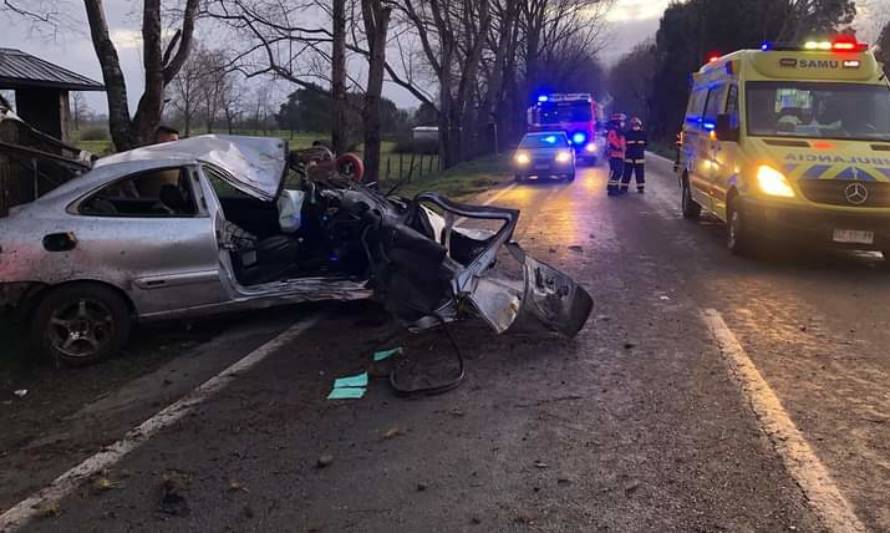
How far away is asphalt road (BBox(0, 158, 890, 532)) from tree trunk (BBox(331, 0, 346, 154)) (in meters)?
11.0

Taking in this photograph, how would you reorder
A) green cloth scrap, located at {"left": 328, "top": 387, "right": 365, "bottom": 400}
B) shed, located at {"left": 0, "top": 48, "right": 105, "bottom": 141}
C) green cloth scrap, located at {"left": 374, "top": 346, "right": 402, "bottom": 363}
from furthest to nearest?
shed, located at {"left": 0, "top": 48, "right": 105, "bottom": 141} < green cloth scrap, located at {"left": 374, "top": 346, "right": 402, "bottom": 363} < green cloth scrap, located at {"left": 328, "top": 387, "right": 365, "bottom": 400}

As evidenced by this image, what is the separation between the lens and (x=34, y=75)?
43.0 ft

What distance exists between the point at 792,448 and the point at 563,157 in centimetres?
1892

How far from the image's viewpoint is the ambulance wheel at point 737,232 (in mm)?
9344

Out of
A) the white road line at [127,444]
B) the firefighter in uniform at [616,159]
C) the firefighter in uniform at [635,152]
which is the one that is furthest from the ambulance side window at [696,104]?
the white road line at [127,444]

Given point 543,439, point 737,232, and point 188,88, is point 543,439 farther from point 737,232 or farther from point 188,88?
point 188,88

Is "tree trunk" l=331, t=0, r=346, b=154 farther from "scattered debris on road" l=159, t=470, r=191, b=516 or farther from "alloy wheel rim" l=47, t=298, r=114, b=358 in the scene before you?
"scattered debris on road" l=159, t=470, r=191, b=516

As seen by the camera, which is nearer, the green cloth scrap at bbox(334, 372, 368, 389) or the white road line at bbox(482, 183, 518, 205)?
the green cloth scrap at bbox(334, 372, 368, 389)

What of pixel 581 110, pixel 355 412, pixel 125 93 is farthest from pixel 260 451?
pixel 581 110

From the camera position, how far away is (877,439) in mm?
4164

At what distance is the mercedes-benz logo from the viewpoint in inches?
331

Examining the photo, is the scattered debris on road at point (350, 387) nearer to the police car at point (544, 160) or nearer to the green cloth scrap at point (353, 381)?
the green cloth scrap at point (353, 381)

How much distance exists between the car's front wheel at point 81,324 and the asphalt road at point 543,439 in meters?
0.87

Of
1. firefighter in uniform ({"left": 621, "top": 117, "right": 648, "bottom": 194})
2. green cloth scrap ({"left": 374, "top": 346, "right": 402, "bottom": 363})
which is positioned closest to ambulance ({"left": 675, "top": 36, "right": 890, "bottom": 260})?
green cloth scrap ({"left": 374, "top": 346, "right": 402, "bottom": 363})
